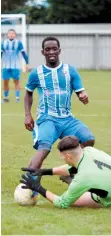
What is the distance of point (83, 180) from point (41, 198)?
1105mm

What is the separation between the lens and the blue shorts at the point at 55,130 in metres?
9.23

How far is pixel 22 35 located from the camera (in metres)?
39.2

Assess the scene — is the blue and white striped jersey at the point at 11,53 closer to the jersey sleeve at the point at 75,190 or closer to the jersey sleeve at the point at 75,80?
the jersey sleeve at the point at 75,80

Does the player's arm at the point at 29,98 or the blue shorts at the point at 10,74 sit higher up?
the player's arm at the point at 29,98

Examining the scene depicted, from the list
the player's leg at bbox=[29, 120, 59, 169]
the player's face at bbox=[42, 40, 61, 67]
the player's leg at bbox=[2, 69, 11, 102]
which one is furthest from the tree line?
the player's leg at bbox=[29, 120, 59, 169]

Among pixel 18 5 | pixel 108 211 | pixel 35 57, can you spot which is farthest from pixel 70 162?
pixel 18 5

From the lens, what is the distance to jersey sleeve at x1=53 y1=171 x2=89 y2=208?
8.18m

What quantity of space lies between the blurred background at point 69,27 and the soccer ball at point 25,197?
95.6 feet

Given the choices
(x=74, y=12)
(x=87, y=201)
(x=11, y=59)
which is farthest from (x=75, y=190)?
(x=74, y=12)

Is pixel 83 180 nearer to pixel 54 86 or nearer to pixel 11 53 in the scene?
pixel 54 86

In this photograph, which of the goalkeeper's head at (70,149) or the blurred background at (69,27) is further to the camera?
the blurred background at (69,27)

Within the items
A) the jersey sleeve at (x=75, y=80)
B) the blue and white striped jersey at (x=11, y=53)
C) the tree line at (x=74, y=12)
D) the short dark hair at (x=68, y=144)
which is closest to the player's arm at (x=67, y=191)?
the short dark hair at (x=68, y=144)

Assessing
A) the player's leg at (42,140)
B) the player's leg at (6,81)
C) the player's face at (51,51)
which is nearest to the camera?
the player's leg at (42,140)

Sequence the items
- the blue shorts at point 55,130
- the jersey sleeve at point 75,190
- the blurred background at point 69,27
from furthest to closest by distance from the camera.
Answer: the blurred background at point 69,27
the blue shorts at point 55,130
the jersey sleeve at point 75,190
